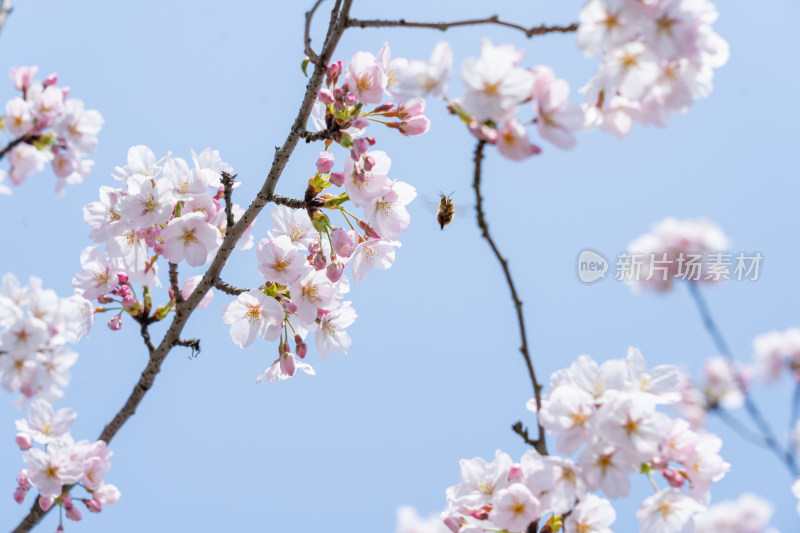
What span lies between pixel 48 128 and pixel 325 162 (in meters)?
1.07

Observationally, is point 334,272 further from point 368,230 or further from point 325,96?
point 325,96

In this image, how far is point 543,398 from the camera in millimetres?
1585

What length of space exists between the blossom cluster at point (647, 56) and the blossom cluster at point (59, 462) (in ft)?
6.69

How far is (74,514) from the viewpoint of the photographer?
221cm

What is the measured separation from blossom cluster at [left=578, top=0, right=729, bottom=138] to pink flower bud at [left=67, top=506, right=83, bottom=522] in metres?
2.29

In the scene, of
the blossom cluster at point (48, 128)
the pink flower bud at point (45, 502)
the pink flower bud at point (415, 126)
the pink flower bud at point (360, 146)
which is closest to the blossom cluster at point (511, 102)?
the pink flower bud at point (360, 146)

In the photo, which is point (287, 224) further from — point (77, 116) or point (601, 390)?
point (601, 390)

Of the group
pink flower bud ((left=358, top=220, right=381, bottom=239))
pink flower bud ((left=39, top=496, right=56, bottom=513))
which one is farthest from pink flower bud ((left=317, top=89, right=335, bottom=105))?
pink flower bud ((left=39, top=496, right=56, bottom=513))

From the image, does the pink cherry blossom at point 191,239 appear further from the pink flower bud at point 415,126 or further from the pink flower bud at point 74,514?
the pink flower bud at point 74,514

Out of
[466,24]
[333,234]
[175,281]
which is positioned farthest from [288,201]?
[466,24]

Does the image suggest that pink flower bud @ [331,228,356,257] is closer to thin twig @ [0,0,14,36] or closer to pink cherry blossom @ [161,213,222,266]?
pink cherry blossom @ [161,213,222,266]

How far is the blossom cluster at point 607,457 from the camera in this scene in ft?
4.66

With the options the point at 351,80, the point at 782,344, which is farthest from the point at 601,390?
the point at 782,344

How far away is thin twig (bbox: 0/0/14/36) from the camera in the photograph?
1812 millimetres
